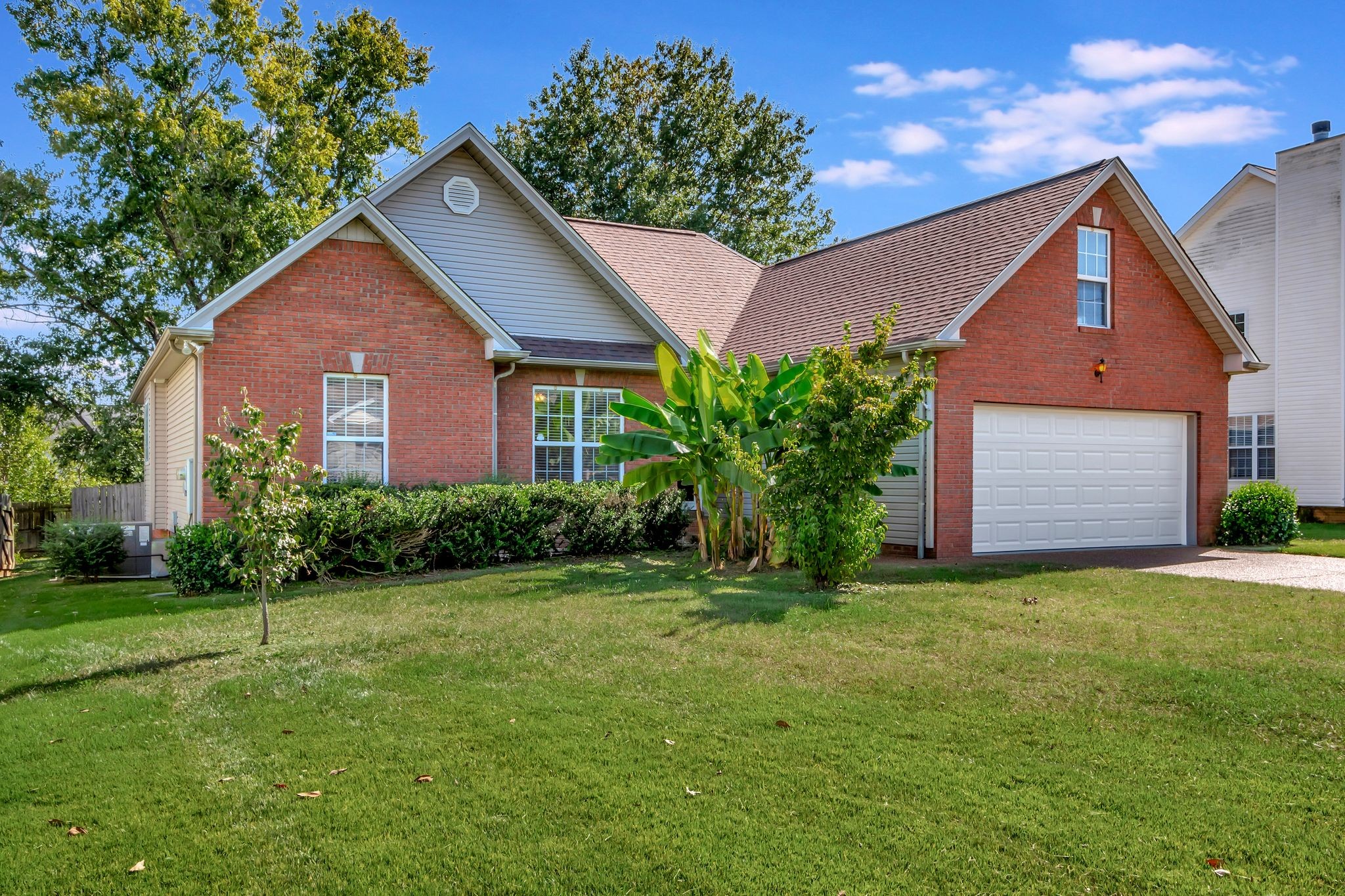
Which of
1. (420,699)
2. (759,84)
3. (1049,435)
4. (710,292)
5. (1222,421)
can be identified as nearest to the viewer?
(420,699)

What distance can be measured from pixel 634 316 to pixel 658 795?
14.1 m

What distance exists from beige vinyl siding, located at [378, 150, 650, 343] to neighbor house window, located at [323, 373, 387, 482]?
10.8 ft

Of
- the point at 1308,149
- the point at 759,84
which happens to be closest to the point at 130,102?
the point at 759,84

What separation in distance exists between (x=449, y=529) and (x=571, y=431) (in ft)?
13.2

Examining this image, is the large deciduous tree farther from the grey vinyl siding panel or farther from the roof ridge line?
the grey vinyl siding panel

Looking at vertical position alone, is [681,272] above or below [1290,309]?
above

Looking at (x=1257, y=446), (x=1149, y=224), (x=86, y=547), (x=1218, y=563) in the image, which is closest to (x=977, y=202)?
(x=1149, y=224)

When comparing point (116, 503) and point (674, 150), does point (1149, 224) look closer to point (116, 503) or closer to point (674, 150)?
point (116, 503)

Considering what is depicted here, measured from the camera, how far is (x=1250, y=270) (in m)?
26.6

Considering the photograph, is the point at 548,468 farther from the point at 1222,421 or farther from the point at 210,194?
the point at 210,194

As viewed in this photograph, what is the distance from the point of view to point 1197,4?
1344 cm

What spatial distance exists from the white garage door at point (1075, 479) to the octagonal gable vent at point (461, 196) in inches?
388

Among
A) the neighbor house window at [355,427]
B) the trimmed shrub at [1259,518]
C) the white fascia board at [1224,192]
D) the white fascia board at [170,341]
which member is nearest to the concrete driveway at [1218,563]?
the trimmed shrub at [1259,518]

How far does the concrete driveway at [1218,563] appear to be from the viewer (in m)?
13.0
